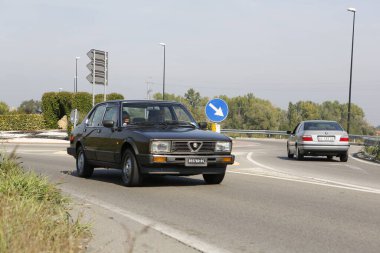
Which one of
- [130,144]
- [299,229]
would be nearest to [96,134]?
[130,144]

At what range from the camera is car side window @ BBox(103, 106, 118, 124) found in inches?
451

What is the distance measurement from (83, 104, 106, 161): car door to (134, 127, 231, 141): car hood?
1.70m

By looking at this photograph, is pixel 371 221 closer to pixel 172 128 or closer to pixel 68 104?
pixel 172 128

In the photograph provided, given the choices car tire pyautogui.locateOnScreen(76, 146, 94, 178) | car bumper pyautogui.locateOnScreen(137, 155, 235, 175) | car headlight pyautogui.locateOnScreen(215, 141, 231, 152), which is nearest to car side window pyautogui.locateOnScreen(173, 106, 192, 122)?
car headlight pyautogui.locateOnScreen(215, 141, 231, 152)

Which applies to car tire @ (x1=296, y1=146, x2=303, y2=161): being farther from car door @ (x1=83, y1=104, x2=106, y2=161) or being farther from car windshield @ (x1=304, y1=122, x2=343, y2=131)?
car door @ (x1=83, y1=104, x2=106, y2=161)

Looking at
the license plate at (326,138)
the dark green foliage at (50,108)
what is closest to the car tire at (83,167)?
the license plate at (326,138)

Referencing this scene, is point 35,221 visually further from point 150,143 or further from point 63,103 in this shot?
point 63,103

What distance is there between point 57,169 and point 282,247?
9.91m

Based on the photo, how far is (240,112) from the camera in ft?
540

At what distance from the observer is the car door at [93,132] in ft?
39.3

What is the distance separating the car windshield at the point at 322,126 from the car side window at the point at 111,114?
999 cm

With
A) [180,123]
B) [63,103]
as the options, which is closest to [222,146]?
[180,123]

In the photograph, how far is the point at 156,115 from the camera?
11273 millimetres

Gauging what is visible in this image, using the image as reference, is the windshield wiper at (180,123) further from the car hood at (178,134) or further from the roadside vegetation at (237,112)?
the roadside vegetation at (237,112)
